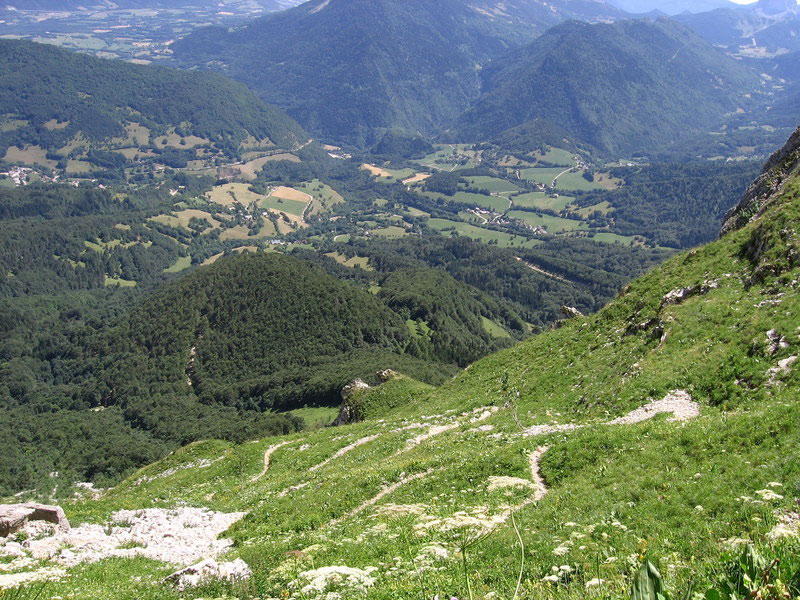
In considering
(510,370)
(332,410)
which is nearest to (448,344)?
(332,410)

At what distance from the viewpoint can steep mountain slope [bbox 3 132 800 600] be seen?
42.8ft

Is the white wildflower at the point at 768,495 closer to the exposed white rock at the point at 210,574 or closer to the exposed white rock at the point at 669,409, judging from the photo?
the exposed white rock at the point at 669,409

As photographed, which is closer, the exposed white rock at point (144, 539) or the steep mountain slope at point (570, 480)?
the steep mountain slope at point (570, 480)

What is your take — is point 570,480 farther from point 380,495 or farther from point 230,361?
point 230,361

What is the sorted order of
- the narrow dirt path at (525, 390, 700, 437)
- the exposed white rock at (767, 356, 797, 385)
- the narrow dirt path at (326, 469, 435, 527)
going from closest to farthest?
the narrow dirt path at (326, 469, 435, 527), the exposed white rock at (767, 356, 797, 385), the narrow dirt path at (525, 390, 700, 437)

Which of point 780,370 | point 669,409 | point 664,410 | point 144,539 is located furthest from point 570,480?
point 144,539

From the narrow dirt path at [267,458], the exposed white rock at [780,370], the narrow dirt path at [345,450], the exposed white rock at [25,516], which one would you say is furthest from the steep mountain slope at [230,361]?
the exposed white rock at [25,516]

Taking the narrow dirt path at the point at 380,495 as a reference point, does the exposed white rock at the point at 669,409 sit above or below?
above

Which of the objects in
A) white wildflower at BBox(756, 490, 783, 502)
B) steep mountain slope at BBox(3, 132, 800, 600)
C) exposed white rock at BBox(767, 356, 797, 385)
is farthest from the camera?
exposed white rock at BBox(767, 356, 797, 385)

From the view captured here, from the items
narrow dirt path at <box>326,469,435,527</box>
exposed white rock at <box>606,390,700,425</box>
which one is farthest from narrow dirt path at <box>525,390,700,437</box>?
narrow dirt path at <box>326,469,435,527</box>

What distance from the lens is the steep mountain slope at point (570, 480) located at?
1305 centimetres

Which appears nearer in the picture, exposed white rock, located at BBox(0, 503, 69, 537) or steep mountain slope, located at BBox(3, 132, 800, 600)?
steep mountain slope, located at BBox(3, 132, 800, 600)

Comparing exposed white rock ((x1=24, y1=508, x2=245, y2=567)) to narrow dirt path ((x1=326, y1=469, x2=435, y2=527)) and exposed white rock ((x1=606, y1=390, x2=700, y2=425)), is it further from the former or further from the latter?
exposed white rock ((x1=606, y1=390, x2=700, y2=425))

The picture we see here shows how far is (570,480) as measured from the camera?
23.2m
